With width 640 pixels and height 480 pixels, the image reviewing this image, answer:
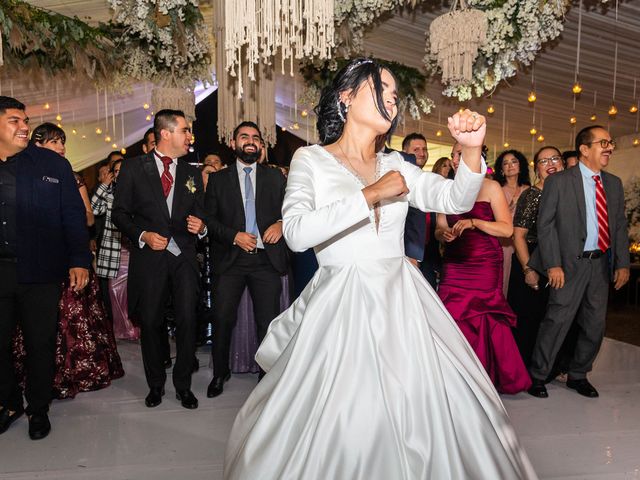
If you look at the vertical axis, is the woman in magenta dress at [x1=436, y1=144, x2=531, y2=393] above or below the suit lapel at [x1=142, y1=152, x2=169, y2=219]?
below

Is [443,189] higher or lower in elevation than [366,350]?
higher

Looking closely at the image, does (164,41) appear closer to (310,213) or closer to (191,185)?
(191,185)

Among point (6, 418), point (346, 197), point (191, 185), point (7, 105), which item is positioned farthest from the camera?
point (191, 185)

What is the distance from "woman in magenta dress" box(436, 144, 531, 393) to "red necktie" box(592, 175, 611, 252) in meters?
0.64

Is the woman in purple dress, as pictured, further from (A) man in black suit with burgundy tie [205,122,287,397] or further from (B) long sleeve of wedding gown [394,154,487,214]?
(B) long sleeve of wedding gown [394,154,487,214]

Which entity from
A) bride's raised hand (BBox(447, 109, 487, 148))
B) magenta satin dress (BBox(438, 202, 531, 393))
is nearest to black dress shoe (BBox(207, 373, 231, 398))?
magenta satin dress (BBox(438, 202, 531, 393))

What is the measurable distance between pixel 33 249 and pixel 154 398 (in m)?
1.20

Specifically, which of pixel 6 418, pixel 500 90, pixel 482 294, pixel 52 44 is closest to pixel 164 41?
pixel 52 44

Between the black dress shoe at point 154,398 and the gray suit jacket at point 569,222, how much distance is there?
2.58 meters

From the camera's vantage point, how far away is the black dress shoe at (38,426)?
3.18 metres

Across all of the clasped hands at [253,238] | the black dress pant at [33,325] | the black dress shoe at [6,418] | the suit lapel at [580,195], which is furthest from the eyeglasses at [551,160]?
the black dress shoe at [6,418]

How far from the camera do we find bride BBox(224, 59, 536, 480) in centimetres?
167

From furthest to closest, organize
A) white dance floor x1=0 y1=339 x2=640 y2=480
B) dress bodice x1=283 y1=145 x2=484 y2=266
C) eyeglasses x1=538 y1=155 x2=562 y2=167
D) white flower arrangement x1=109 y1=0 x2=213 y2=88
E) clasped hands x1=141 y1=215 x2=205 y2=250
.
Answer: white flower arrangement x1=109 y1=0 x2=213 y2=88 → eyeglasses x1=538 y1=155 x2=562 y2=167 → clasped hands x1=141 y1=215 x2=205 y2=250 → white dance floor x1=0 y1=339 x2=640 y2=480 → dress bodice x1=283 y1=145 x2=484 y2=266

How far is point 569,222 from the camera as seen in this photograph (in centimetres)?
389
